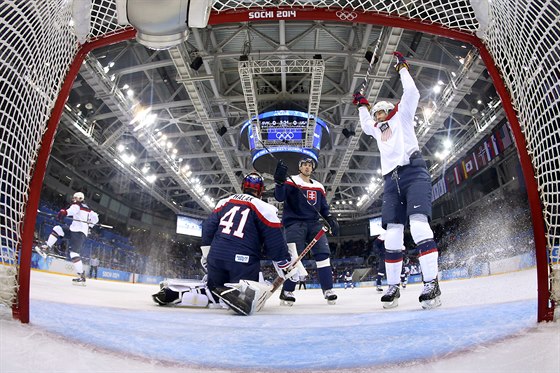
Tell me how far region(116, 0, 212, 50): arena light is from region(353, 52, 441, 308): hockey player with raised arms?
6.27 feet

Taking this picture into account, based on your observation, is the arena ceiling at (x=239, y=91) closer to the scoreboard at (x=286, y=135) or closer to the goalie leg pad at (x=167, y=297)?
the scoreboard at (x=286, y=135)

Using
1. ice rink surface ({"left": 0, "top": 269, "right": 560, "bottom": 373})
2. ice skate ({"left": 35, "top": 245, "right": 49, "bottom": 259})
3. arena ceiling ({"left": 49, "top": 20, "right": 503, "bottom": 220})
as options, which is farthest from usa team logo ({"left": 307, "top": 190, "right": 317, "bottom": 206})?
ice skate ({"left": 35, "top": 245, "right": 49, "bottom": 259})

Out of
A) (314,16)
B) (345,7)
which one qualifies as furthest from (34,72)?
(345,7)

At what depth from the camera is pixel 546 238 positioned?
1390mm

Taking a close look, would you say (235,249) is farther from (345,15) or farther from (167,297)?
(345,15)

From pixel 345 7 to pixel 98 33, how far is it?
1.48 m

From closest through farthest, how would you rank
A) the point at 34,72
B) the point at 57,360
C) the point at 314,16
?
the point at 57,360 < the point at 34,72 < the point at 314,16

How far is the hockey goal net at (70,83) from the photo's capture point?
54.7 inches

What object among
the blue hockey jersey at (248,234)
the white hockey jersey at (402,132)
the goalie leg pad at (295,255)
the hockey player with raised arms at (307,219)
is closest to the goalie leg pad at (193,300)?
the blue hockey jersey at (248,234)

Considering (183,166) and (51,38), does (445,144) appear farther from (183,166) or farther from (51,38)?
(51,38)

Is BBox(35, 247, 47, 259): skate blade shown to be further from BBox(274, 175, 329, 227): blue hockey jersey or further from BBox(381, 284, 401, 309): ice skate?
BBox(381, 284, 401, 309): ice skate

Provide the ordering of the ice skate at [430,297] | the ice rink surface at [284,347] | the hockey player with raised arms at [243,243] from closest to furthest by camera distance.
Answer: the ice rink surface at [284,347], the ice skate at [430,297], the hockey player with raised arms at [243,243]

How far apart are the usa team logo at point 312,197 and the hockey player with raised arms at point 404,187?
1.26 metres

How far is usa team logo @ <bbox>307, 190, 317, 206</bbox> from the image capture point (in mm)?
4078
